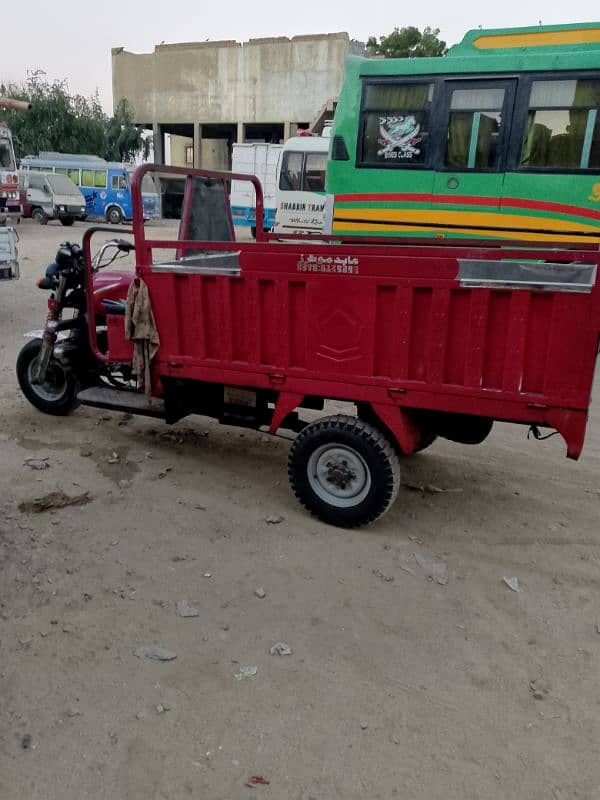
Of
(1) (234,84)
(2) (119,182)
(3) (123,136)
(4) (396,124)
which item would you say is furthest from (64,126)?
(4) (396,124)

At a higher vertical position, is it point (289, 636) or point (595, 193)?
point (595, 193)

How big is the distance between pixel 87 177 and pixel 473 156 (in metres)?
20.7

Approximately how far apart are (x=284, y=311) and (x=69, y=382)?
2.35 m

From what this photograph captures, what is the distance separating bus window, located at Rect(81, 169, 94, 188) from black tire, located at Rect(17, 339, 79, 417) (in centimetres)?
2167

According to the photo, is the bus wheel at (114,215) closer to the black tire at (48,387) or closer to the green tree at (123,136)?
the green tree at (123,136)

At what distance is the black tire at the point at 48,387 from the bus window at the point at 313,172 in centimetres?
1151

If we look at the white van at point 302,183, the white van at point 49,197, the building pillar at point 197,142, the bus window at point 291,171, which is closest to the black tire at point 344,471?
the white van at point 302,183

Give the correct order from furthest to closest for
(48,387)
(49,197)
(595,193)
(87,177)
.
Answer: (87,177) < (49,197) < (595,193) < (48,387)

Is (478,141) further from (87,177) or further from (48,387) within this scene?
(87,177)

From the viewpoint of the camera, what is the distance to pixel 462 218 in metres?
7.35

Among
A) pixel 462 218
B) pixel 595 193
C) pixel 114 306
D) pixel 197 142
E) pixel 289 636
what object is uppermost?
pixel 197 142

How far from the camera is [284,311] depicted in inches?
140

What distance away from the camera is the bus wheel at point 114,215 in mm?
24688

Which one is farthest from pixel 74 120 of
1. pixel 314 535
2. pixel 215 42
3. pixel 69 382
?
pixel 314 535
